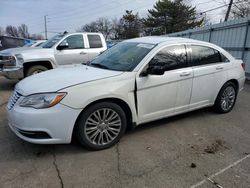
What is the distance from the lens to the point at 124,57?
159 inches

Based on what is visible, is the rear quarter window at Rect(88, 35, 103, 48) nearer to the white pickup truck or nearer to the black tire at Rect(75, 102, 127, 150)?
the white pickup truck

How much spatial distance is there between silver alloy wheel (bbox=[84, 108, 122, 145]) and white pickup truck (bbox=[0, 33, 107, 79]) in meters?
4.88

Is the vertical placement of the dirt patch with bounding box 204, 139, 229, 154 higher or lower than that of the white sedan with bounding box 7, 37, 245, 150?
lower

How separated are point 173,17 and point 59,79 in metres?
42.9

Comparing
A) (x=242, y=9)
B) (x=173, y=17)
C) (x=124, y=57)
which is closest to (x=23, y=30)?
(x=173, y=17)

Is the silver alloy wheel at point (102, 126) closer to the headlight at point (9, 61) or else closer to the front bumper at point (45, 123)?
the front bumper at point (45, 123)

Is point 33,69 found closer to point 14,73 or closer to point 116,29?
point 14,73

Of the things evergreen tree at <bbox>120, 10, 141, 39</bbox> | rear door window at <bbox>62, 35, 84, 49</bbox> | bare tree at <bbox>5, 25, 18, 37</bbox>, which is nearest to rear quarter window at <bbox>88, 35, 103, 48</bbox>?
rear door window at <bbox>62, 35, 84, 49</bbox>

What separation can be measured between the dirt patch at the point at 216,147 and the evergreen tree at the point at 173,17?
4162 cm

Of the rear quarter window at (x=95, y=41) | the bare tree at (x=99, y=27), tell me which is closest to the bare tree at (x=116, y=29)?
the bare tree at (x=99, y=27)

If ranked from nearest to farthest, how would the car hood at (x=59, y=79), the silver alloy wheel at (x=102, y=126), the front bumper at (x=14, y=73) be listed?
the car hood at (x=59, y=79), the silver alloy wheel at (x=102, y=126), the front bumper at (x=14, y=73)

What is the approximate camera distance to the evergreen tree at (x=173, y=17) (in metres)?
41.8

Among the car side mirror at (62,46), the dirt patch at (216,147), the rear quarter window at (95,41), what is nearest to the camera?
the dirt patch at (216,147)

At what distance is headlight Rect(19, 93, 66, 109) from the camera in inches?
A: 119
